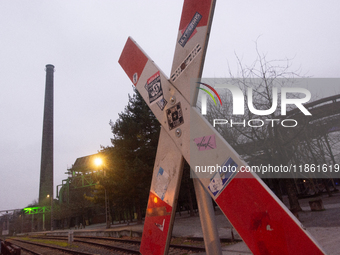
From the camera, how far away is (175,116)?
211cm

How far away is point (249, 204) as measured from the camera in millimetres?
1563

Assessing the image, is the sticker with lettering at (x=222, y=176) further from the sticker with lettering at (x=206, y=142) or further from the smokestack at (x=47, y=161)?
the smokestack at (x=47, y=161)

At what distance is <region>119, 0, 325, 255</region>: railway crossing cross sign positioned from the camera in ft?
4.80

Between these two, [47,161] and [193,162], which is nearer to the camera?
[193,162]

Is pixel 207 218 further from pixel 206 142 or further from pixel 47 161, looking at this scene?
pixel 47 161

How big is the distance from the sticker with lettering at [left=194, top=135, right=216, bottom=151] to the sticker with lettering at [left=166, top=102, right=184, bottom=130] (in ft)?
0.81

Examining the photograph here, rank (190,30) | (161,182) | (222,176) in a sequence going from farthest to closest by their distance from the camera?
(161,182)
(190,30)
(222,176)

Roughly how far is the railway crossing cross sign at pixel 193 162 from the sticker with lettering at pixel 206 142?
12mm

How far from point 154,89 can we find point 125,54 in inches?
24.9

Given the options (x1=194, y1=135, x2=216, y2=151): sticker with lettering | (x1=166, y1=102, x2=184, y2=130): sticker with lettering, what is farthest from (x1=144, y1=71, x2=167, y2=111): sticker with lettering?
(x1=194, y1=135, x2=216, y2=151): sticker with lettering

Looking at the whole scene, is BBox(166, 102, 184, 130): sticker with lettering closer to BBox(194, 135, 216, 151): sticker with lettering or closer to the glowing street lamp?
BBox(194, 135, 216, 151): sticker with lettering

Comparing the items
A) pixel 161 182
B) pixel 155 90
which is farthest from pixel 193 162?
pixel 155 90

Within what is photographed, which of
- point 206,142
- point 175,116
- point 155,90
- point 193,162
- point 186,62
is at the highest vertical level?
point 186,62

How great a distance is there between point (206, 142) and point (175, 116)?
1.35 ft
